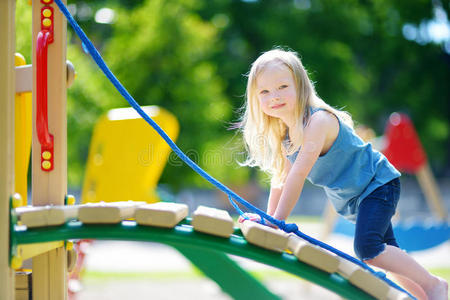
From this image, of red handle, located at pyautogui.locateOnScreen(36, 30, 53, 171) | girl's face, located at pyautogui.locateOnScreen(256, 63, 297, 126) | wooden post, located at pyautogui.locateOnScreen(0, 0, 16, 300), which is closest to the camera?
wooden post, located at pyautogui.locateOnScreen(0, 0, 16, 300)

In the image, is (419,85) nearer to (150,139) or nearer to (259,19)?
(259,19)

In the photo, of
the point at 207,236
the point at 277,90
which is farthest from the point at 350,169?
the point at 207,236

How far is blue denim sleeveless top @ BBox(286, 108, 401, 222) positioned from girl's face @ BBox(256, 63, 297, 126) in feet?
0.40

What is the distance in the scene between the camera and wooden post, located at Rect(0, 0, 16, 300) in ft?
6.16

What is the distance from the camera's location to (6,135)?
191 cm

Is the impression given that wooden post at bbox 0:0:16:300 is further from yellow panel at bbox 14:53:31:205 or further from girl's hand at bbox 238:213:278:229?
girl's hand at bbox 238:213:278:229

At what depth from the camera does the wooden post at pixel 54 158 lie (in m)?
2.18

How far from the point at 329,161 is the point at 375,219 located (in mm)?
338

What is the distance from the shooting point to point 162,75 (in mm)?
10906

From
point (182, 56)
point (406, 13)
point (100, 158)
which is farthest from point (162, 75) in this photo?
point (406, 13)

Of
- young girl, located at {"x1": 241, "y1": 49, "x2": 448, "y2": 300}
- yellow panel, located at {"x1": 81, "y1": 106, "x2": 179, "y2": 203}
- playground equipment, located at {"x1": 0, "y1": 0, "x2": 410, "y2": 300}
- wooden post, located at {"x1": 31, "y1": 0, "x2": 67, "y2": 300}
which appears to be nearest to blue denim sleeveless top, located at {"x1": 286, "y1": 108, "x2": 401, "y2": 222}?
young girl, located at {"x1": 241, "y1": 49, "x2": 448, "y2": 300}

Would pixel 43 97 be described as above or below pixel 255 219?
above

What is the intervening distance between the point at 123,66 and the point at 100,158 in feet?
19.6

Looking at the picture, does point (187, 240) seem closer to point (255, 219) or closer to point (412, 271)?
point (255, 219)
